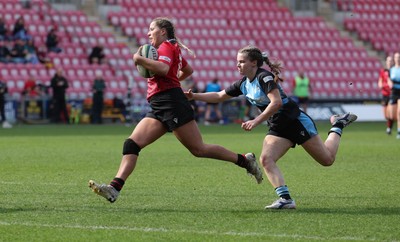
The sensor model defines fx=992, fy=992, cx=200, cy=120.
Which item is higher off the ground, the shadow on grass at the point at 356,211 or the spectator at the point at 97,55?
the shadow on grass at the point at 356,211

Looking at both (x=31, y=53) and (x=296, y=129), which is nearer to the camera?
(x=296, y=129)

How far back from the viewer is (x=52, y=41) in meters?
34.7

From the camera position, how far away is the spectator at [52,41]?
34500 millimetres

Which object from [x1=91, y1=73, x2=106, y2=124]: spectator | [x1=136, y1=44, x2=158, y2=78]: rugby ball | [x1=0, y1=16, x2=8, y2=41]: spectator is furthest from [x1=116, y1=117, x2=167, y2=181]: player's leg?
[x1=0, y1=16, x2=8, y2=41]: spectator

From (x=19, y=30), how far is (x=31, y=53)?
112 cm

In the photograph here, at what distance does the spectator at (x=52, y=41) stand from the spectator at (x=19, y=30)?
90cm

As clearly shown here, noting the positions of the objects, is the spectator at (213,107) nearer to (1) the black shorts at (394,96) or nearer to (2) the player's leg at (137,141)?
(1) the black shorts at (394,96)

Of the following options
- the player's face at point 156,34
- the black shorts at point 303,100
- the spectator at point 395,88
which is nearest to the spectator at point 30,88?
the black shorts at point 303,100

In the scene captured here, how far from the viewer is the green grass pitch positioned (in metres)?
8.28

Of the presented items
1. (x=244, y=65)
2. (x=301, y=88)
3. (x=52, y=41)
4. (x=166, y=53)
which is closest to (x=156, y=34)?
(x=166, y=53)

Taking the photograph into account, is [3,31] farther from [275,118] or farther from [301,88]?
[275,118]

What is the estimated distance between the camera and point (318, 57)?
4081 centimetres

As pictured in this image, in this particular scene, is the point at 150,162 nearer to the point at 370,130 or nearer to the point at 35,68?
the point at 370,130

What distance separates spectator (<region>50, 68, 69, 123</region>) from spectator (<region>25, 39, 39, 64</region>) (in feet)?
6.70
